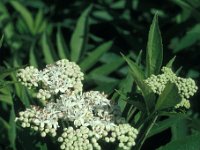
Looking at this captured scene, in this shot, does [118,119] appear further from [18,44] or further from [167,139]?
[18,44]

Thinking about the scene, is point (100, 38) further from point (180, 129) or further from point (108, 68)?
point (180, 129)

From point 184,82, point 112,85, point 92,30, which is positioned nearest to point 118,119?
point 184,82

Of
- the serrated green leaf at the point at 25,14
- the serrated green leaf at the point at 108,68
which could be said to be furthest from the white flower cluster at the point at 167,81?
the serrated green leaf at the point at 25,14

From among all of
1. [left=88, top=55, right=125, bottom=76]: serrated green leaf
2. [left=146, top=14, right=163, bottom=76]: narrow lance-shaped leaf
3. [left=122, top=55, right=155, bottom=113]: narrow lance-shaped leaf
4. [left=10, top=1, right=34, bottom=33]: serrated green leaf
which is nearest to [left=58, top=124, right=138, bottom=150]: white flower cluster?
[left=122, top=55, right=155, bottom=113]: narrow lance-shaped leaf

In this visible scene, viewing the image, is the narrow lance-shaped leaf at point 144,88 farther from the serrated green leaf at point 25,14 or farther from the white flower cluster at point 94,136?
the serrated green leaf at point 25,14

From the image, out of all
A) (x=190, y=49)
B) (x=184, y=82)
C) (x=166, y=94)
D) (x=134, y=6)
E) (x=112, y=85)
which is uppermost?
(x=134, y=6)

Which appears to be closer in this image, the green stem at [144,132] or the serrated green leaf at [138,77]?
the serrated green leaf at [138,77]

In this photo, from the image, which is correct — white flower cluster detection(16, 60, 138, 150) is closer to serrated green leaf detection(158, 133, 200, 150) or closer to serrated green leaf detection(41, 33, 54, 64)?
serrated green leaf detection(158, 133, 200, 150)
